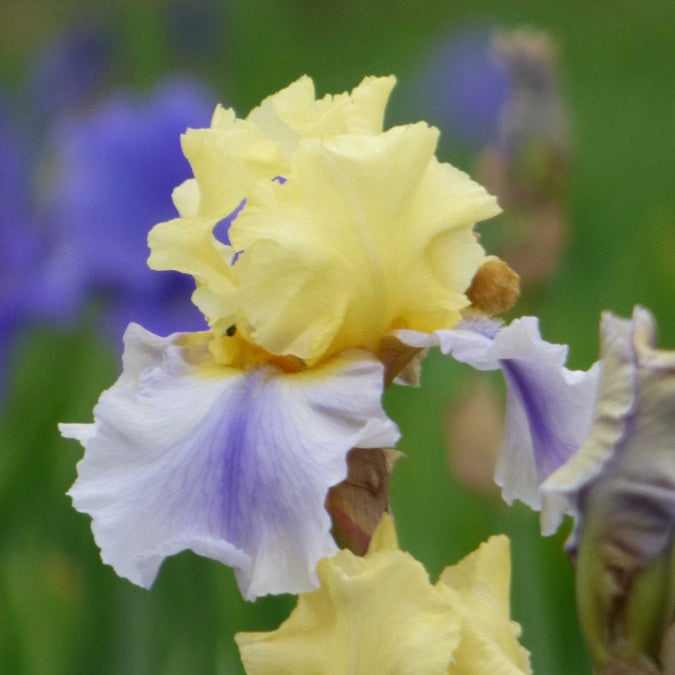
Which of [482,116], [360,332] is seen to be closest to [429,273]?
[360,332]

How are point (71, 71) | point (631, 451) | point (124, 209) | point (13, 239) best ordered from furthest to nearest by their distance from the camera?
point (71, 71), point (13, 239), point (124, 209), point (631, 451)

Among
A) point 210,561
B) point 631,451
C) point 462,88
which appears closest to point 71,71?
point 462,88

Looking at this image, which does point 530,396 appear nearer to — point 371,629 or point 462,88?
point 371,629

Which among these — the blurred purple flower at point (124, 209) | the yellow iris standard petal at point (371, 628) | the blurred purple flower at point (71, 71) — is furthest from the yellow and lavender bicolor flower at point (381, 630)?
Answer: the blurred purple flower at point (71, 71)

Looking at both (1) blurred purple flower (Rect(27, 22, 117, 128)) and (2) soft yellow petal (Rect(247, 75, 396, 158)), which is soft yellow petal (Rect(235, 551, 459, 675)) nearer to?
(2) soft yellow petal (Rect(247, 75, 396, 158))

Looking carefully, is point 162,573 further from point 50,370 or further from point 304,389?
point 304,389

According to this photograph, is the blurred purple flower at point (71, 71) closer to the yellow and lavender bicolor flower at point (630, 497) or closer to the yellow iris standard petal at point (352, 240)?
the yellow iris standard petal at point (352, 240)

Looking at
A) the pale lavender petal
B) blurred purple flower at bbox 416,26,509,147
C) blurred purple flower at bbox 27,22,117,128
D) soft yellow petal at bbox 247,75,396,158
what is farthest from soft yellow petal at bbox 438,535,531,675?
blurred purple flower at bbox 416,26,509,147
